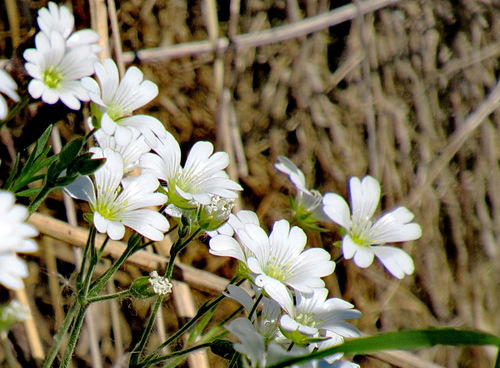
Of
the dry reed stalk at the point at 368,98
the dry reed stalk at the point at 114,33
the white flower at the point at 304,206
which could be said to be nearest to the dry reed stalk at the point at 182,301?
the white flower at the point at 304,206

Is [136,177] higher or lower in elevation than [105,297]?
higher

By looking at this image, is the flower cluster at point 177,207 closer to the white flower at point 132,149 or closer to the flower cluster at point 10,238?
the white flower at point 132,149

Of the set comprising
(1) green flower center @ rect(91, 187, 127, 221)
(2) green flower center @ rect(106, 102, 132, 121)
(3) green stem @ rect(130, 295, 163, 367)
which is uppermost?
(2) green flower center @ rect(106, 102, 132, 121)

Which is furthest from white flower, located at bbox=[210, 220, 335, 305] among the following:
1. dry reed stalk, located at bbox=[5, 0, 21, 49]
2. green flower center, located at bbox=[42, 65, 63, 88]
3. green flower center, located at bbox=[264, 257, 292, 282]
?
dry reed stalk, located at bbox=[5, 0, 21, 49]

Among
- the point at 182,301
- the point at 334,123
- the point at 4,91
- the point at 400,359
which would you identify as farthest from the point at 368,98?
the point at 4,91

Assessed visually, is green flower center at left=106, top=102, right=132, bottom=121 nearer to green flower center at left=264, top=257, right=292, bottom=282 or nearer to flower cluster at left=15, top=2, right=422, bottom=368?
flower cluster at left=15, top=2, right=422, bottom=368

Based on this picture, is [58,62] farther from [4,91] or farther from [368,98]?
[368,98]

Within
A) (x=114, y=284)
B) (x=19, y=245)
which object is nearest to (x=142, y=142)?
(x=19, y=245)
